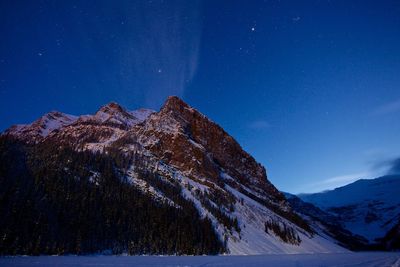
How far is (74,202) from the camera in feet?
330

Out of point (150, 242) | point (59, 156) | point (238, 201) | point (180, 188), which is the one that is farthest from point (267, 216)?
point (59, 156)

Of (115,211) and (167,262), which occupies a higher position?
(115,211)

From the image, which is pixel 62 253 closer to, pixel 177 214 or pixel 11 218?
pixel 11 218

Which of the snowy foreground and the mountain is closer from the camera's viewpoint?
the snowy foreground

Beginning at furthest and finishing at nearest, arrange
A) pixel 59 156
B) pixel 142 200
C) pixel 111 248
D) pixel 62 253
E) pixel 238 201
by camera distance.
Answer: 1. pixel 238 201
2. pixel 59 156
3. pixel 142 200
4. pixel 111 248
5. pixel 62 253

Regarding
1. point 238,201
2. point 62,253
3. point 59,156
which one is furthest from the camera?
point 238,201

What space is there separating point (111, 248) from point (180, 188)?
73.5m

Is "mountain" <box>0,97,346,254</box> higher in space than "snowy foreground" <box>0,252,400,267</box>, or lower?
higher

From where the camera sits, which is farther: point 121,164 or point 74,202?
point 121,164

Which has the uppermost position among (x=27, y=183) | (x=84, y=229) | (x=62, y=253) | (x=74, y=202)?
(x=27, y=183)

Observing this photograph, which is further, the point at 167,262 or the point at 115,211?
the point at 115,211

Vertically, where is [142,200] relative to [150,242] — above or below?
above

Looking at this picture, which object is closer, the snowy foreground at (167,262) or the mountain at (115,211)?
the snowy foreground at (167,262)

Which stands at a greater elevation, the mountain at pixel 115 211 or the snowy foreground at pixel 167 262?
the mountain at pixel 115 211
